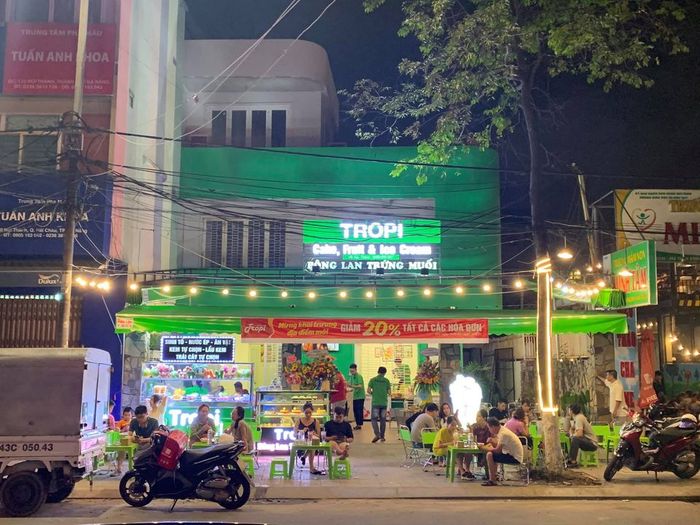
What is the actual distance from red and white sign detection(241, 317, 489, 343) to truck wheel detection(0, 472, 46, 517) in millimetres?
6811

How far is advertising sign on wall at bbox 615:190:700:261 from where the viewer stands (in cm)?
1797

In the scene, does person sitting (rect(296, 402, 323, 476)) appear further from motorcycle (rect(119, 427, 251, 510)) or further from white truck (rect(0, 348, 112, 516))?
white truck (rect(0, 348, 112, 516))

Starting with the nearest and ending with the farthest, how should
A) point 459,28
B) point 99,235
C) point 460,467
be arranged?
point 460,467 → point 459,28 → point 99,235

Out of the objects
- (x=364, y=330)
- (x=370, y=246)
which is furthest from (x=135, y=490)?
(x=370, y=246)

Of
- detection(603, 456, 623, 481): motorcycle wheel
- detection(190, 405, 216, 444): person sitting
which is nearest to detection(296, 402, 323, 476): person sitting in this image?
detection(190, 405, 216, 444): person sitting

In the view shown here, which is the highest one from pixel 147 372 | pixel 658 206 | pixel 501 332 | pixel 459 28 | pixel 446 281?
pixel 459 28

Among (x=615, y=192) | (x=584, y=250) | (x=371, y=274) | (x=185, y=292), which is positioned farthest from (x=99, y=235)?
(x=584, y=250)

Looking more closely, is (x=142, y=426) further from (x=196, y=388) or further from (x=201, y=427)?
(x=196, y=388)

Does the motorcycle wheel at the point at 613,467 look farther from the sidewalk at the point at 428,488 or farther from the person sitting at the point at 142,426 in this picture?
the person sitting at the point at 142,426

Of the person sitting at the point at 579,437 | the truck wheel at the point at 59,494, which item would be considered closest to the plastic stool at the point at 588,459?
the person sitting at the point at 579,437

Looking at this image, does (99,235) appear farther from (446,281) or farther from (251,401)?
(446,281)

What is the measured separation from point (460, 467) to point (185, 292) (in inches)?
391

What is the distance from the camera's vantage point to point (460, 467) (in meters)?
12.8

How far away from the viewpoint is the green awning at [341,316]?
1619cm
